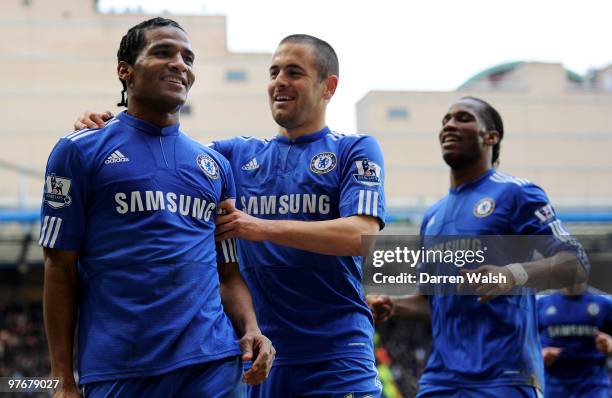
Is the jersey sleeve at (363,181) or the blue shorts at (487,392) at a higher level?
the jersey sleeve at (363,181)

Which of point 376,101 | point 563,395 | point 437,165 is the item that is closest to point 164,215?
point 563,395

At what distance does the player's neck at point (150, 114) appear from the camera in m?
3.84

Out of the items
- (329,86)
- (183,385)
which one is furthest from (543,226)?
(183,385)

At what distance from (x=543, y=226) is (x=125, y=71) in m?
2.85

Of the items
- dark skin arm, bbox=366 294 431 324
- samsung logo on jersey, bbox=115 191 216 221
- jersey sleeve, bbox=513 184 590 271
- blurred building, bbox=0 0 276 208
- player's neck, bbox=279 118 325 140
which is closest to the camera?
samsung logo on jersey, bbox=115 191 216 221

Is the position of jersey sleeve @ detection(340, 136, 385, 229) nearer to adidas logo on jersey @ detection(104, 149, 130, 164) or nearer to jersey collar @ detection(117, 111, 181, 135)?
jersey collar @ detection(117, 111, 181, 135)

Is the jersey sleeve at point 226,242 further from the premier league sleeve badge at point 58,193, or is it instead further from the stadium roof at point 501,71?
the stadium roof at point 501,71

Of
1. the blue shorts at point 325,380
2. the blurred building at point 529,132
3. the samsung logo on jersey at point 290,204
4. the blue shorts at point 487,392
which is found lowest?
the blue shorts at point 487,392

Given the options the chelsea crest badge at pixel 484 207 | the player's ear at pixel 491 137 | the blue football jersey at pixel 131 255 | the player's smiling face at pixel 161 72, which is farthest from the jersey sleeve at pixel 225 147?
the player's ear at pixel 491 137

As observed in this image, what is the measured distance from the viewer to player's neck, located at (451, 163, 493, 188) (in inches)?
243

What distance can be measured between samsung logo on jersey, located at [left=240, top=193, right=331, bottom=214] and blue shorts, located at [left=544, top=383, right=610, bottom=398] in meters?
4.47

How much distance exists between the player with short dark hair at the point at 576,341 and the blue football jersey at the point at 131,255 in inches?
209

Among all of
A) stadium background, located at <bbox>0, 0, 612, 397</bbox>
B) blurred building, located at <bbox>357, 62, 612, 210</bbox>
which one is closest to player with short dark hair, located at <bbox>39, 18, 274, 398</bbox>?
stadium background, located at <bbox>0, 0, 612, 397</bbox>

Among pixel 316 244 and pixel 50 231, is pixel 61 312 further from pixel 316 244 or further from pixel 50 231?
pixel 316 244
